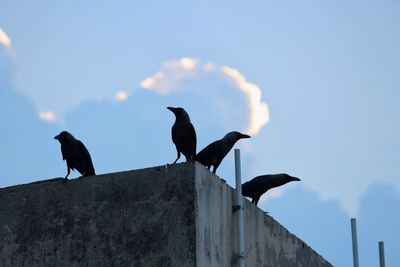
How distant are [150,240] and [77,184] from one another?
1.24m

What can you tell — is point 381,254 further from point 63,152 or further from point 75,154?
point 63,152

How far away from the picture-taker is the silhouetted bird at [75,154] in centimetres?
1312

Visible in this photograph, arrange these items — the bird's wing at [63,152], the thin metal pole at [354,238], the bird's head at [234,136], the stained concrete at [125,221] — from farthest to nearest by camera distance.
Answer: the bird's head at [234,136]
the bird's wing at [63,152]
the thin metal pole at [354,238]
the stained concrete at [125,221]

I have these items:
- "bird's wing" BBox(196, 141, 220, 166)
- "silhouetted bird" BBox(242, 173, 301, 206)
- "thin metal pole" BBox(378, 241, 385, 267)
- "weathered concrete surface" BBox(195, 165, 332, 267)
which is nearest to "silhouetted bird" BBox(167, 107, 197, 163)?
"bird's wing" BBox(196, 141, 220, 166)

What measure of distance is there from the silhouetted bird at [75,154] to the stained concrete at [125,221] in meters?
2.21

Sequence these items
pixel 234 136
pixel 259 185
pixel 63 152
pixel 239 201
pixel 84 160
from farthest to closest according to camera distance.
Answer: pixel 259 185, pixel 234 136, pixel 63 152, pixel 84 160, pixel 239 201

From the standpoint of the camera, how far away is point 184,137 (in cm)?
1273

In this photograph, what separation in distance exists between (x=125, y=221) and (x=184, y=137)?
2822 millimetres

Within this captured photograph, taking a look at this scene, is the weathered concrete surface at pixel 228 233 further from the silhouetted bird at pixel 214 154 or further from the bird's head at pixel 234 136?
the bird's head at pixel 234 136

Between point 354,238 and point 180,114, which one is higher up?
point 180,114

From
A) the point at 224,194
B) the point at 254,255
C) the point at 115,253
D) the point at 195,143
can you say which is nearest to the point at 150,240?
the point at 115,253

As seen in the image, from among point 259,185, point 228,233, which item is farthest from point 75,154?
point 259,185

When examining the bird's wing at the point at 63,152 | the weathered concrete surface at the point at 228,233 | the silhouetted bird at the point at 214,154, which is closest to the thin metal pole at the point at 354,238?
the weathered concrete surface at the point at 228,233

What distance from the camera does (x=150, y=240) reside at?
9.90 meters
